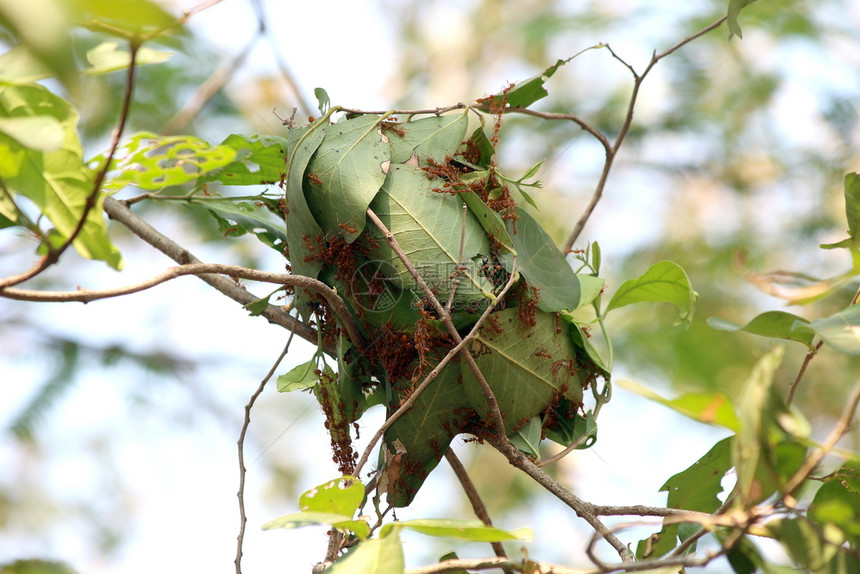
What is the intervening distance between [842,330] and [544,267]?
0.89ft

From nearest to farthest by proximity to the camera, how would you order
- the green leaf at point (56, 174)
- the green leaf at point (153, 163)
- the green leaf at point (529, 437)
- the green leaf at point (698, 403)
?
the green leaf at point (698, 403) < the green leaf at point (56, 174) < the green leaf at point (153, 163) < the green leaf at point (529, 437)

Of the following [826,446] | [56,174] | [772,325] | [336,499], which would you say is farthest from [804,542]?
[56,174]

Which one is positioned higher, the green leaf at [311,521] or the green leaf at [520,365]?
the green leaf at [520,365]

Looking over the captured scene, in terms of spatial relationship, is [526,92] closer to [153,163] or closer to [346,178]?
[346,178]

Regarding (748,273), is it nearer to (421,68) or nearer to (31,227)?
(31,227)

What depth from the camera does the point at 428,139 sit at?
78cm

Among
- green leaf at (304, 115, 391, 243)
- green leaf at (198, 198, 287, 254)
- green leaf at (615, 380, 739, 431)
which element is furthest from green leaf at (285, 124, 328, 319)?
green leaf at (615, 380, 739, 431)

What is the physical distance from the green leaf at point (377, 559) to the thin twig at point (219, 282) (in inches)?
13.3

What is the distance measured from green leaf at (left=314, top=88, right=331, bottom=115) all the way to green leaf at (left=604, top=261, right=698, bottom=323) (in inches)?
15.4

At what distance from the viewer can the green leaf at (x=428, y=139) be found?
77 centimetres

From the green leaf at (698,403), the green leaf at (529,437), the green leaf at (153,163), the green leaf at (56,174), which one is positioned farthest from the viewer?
the green leaf at (529,437)

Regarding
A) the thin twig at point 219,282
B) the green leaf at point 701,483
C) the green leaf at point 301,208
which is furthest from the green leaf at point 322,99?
the green leaf at point 701,483

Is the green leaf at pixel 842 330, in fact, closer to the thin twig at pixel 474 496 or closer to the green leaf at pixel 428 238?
the green leaf at pixel 428 238

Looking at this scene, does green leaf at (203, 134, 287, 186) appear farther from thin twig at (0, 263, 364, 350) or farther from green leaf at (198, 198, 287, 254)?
thin twig at (0, 263, 364, 350)
